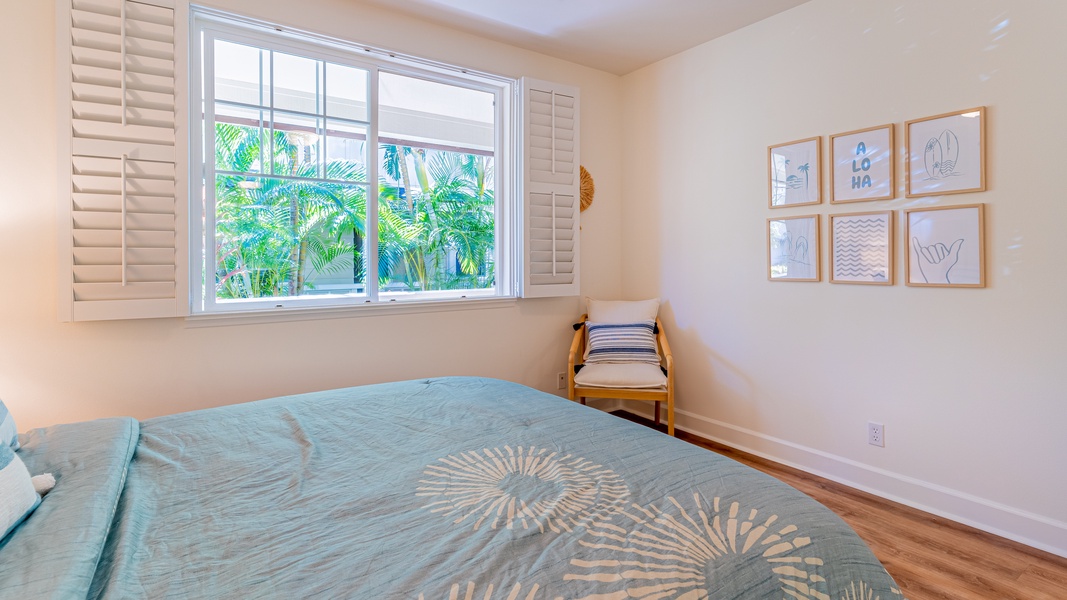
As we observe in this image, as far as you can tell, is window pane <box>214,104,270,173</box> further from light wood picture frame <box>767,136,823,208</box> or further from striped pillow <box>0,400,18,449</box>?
light wood picture frame <box>767,136,823,208</box>

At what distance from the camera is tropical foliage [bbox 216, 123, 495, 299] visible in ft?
8.20

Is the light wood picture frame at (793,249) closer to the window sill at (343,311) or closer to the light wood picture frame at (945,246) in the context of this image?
the light wood picture frame at (945,246)

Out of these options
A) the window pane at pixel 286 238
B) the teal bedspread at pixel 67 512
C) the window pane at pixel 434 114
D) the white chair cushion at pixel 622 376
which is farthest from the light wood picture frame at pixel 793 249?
the teal bedspread at pixel 67 512

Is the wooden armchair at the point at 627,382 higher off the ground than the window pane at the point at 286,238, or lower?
lower

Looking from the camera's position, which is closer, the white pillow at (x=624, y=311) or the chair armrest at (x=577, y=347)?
the chair armrest at (x=577, y=347)

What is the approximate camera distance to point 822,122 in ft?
8.79

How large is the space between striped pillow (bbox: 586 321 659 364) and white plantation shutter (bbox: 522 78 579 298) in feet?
1.30

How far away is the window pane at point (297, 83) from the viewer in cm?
257

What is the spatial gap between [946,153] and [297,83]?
309 centimetres

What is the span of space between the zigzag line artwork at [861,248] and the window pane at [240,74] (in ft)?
9.83

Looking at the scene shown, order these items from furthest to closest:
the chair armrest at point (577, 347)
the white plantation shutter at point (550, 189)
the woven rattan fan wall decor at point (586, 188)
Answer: the woven rattan fan wall decor at point (586, 188) < the white plantation shutter at point (550, 189) < the chair armrest at point (577, 347)

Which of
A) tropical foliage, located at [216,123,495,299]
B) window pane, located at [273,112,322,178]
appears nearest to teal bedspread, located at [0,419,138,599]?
tropical foliage, located at [216,123,495,299]

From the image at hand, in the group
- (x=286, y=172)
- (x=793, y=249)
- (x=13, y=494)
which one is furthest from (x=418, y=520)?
(x=793, y=249)

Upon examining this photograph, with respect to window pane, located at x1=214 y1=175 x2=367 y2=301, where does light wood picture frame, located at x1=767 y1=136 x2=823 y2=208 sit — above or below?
above
